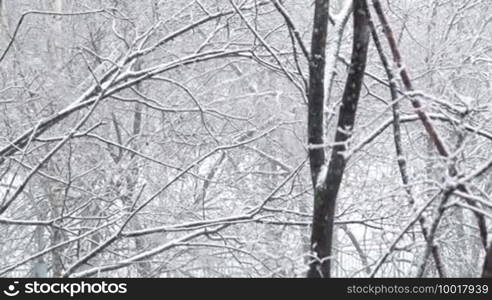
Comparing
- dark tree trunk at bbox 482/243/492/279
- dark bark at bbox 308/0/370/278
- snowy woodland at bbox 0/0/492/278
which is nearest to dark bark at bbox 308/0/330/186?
dark bark at bbox 308/0/370/278

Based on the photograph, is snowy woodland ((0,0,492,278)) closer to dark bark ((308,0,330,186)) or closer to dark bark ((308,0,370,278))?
dark bark ((308,0,330,186))

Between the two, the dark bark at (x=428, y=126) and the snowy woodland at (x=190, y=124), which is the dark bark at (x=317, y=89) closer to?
the dark bark at (x=428, y=126)

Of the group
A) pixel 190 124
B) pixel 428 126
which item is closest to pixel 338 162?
pixel 428 126

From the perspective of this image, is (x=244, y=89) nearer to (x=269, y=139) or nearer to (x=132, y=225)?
(x=269, y=139)

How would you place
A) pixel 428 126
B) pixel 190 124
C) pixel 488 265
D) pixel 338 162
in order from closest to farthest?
pixel 488 265 → pixel 428 126 → pixel 338 162 → pixel 190 124

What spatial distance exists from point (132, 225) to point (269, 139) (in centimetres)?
267

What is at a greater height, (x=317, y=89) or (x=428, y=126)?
(x=317, y=89)

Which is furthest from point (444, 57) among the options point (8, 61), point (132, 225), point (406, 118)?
point (406, 118)

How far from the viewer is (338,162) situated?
312 cm

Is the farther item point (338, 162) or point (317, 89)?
point (317, 89)

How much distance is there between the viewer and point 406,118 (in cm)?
344

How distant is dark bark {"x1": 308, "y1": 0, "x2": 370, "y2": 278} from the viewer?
308 cm

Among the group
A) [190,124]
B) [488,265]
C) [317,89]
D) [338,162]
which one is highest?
[190,124]

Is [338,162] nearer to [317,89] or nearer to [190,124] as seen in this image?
[317,89]
